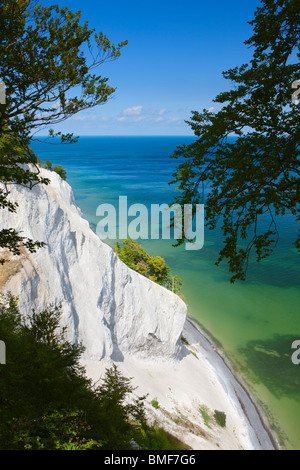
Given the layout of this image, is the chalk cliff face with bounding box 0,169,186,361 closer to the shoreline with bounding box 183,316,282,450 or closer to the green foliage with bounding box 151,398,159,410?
the green foliage with bounding box 151,398,159,410

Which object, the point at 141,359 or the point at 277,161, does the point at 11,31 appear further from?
the point at 141,359

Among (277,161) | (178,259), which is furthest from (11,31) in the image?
(178,259)

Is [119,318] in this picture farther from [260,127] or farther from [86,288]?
[260,127]

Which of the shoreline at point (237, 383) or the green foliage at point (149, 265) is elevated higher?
the green foliage at point (149, 265)

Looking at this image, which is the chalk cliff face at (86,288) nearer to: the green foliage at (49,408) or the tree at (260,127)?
the green foliage at (49,408)

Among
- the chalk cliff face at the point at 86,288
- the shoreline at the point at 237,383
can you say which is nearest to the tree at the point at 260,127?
the chalk cliff face at the point at 86,288

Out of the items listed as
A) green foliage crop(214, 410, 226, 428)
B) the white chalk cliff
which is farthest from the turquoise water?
green foliage crop(214, 410, 226, 428)
